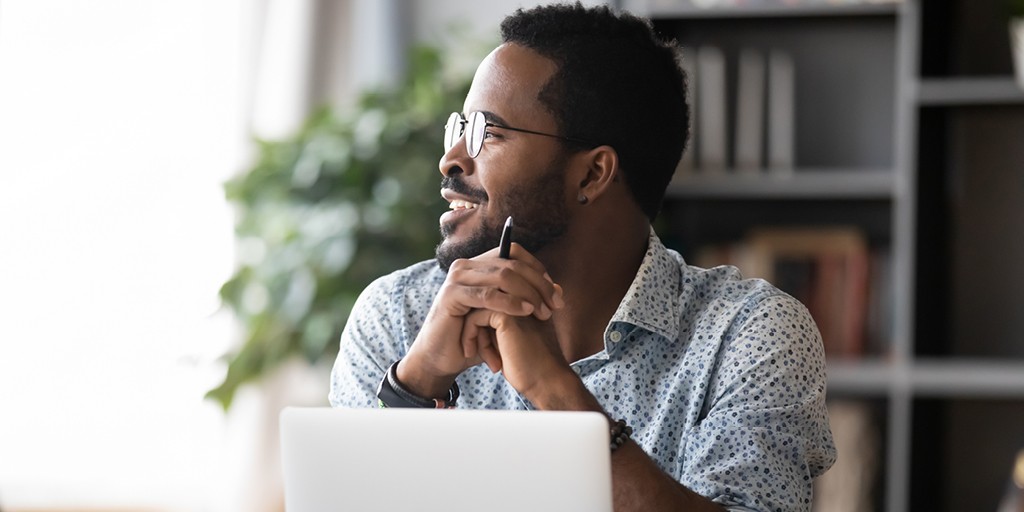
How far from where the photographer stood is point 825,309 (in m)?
3.25

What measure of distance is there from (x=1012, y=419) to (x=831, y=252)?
63 cm

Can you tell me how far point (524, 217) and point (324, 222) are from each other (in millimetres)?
1464

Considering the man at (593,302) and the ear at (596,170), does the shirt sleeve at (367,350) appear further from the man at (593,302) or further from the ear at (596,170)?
the ear at (596,170)

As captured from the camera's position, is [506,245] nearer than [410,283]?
Yes

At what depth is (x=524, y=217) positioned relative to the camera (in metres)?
1.46

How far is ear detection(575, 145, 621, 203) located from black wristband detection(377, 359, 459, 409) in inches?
10.8

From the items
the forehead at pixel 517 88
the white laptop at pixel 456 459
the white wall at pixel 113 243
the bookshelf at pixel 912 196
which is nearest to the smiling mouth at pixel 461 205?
the forehead at pixel 517 88

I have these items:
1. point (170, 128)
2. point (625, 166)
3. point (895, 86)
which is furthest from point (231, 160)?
point (625, 166)

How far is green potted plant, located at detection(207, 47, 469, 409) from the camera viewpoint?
2.81m

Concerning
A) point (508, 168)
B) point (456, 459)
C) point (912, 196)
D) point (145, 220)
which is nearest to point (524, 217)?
point (508, 168)

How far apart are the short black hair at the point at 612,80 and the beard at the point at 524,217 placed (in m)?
0.07

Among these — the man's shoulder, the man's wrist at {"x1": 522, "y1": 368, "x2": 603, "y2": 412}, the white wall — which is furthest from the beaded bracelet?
the white wall

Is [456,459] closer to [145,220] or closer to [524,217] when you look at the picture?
[524,217]

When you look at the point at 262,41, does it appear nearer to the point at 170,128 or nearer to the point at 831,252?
the point at 170,128
